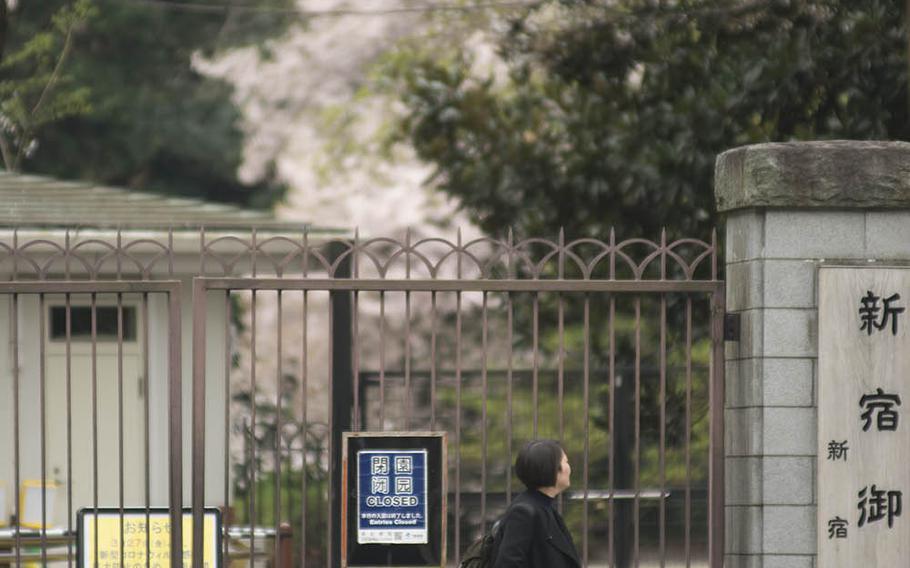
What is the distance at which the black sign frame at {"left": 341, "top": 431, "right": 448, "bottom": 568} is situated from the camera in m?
7.35

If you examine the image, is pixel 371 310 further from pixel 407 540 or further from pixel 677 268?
pixel 407 540

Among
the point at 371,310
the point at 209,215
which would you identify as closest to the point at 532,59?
the point at 209,215

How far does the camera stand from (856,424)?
23.5 ft

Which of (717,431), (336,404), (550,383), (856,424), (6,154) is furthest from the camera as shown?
(6,154)

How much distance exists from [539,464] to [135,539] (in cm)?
231

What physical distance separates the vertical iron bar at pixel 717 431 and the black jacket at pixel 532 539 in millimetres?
1286

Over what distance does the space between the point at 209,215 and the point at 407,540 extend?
7147 mm

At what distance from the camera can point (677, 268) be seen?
12852 mm

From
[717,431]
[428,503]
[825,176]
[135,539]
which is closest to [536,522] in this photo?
[428,503]

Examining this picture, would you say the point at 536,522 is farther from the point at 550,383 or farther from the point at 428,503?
the point at 550,383

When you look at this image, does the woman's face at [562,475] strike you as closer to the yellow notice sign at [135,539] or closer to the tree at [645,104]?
the yellow notice sign at [135,539]

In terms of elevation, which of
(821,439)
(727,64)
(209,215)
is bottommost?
(821,439)

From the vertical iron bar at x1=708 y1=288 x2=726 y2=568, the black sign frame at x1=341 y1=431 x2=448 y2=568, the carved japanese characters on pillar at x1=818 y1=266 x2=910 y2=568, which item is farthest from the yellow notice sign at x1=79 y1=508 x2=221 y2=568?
the carved japanese characters on pillar at x1=818 y1=266 x2=910 y2=568

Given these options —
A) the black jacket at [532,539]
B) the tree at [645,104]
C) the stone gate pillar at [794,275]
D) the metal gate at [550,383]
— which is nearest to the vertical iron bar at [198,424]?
the metal gate at [550,383]
